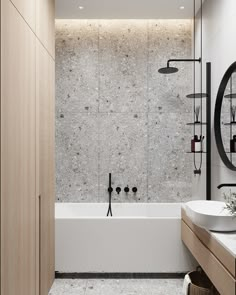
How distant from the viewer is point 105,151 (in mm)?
3969

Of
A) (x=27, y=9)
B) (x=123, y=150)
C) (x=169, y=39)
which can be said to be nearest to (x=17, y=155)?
(x=27, y=9)

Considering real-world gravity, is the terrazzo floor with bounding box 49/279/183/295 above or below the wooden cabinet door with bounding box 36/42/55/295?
below

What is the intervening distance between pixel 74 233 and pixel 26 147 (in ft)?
4.63

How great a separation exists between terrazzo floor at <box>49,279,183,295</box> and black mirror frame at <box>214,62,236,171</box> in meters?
1.35

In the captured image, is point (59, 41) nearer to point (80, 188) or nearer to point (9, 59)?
point (80, 188)

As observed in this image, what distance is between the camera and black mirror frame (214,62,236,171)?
2.64 m

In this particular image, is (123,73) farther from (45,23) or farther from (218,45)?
(45,23)

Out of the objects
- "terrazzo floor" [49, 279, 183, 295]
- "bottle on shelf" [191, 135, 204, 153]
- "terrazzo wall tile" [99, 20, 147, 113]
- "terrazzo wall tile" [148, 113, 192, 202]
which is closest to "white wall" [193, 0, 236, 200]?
"bottle on shelf" [191, 135, 204, 153]

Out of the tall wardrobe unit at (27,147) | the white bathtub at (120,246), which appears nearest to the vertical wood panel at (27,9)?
the tall wardrobe unit at (27,147)

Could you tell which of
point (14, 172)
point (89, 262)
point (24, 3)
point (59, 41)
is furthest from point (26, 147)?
point (59, 41)

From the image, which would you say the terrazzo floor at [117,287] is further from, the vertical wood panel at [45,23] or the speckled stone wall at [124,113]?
the vertical wood panel at [45,23]

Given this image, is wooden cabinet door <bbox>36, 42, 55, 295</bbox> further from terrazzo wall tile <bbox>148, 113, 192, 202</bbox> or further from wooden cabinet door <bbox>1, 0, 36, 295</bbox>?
terrazzo wall tile <bbox>148, 113, 192, 202</bbox>

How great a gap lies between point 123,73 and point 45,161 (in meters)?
1.94

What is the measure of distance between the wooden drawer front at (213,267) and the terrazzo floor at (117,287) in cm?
57
